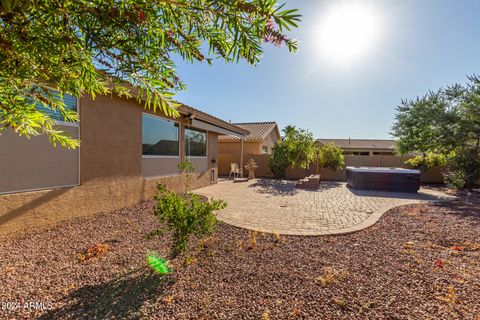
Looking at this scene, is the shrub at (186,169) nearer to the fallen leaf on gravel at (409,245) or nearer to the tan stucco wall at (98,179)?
the tan stucco wall at (98,179)

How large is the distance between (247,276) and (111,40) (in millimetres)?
2956

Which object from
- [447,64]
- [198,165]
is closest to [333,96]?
[447,64]

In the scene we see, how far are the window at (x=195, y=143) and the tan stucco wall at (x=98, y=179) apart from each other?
2.58m

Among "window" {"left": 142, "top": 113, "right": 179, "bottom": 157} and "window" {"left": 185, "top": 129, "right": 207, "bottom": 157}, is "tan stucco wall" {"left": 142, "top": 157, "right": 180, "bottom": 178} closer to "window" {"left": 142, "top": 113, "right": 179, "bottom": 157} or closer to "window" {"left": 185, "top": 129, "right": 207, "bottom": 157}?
"window" {"left": 142, "top": 113, "right": 179, "bottom": 157}

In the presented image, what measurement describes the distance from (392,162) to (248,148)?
11227 millimetres

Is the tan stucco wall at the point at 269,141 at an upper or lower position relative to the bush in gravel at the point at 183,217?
upper

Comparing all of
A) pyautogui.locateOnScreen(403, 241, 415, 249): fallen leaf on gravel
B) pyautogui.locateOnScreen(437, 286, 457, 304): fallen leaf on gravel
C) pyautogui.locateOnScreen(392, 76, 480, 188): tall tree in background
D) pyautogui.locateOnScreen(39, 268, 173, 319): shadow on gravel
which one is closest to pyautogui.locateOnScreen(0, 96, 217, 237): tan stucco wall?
pyautogui.locateOnScreen(39, 268, 173, 319): shadow on gravel

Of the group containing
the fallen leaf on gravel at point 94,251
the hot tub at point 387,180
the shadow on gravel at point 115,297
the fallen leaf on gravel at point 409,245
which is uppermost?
the hot tub at point 387,180

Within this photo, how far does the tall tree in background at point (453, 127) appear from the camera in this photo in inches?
423

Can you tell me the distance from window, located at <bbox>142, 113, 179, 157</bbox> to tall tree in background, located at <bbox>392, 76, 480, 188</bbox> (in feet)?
44.3

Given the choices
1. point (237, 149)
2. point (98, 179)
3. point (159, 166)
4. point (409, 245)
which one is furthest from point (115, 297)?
point (237, 149)

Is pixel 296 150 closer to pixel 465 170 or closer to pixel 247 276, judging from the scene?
pixel 465 170

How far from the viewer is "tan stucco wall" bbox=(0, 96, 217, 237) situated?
4.40m

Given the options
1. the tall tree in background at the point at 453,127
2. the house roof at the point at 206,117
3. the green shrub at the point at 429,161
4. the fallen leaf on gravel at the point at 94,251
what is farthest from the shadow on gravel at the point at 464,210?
the house roof at the point at 206,117
